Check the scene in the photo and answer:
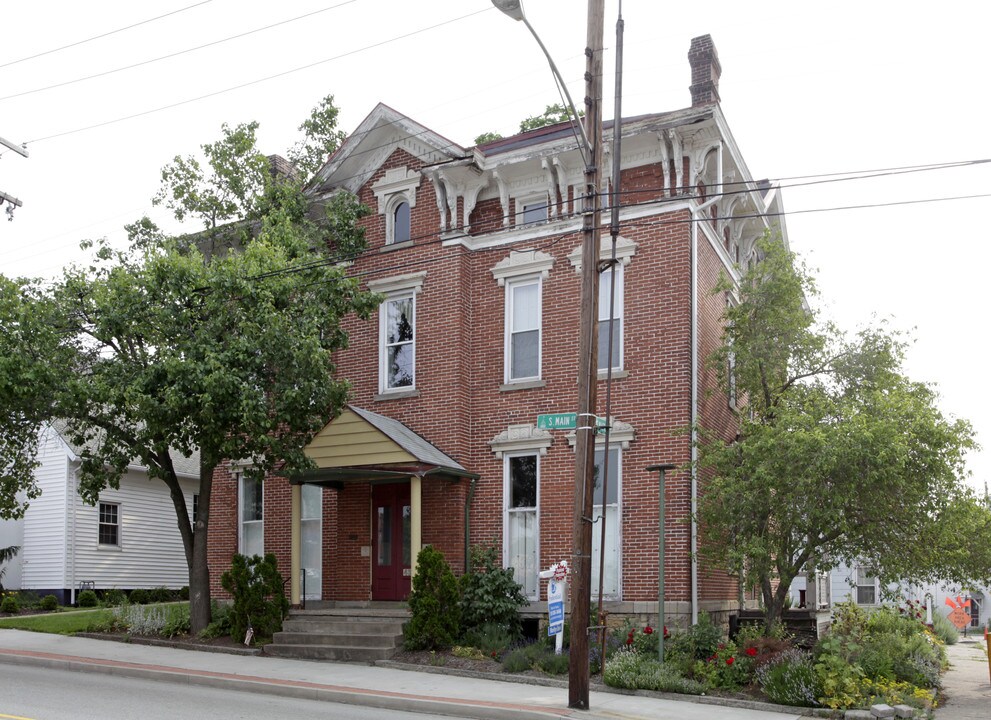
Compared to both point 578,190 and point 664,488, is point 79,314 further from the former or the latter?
point 664,488

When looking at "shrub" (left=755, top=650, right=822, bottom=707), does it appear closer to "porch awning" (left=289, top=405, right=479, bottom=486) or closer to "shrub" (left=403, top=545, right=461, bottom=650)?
"shrub" (left=403, top=545, right=461, bottom=650)

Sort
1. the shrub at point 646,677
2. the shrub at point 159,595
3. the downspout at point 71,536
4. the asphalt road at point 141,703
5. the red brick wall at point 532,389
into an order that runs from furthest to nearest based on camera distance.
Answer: the shrub at point 159,595, the downspout at point 71,536, the red brick wall at point 532,389, the shrub at point 646,677, the asphalt road at point 141,703

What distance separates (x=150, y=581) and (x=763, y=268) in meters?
23.0

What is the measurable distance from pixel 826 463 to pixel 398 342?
9.47m

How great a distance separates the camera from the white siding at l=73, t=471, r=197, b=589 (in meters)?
30.5

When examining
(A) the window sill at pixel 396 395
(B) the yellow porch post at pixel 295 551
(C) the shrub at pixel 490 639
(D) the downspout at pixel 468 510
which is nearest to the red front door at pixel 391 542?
(D) the downspout at pixel 468 510

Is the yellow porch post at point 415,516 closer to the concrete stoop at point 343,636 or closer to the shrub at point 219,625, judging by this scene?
the concrete stoop at point 343,636

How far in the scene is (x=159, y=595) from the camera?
3077cm

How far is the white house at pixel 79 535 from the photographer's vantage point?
2988 centimetres

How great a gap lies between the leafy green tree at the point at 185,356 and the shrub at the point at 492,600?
369 centimetres

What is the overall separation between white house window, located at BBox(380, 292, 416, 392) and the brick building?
Answer: 39 millimetres

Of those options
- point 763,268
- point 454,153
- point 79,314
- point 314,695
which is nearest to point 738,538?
point 763,268

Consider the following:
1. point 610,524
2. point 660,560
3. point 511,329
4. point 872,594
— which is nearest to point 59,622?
point 511,329

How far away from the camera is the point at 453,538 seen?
1953 cm
